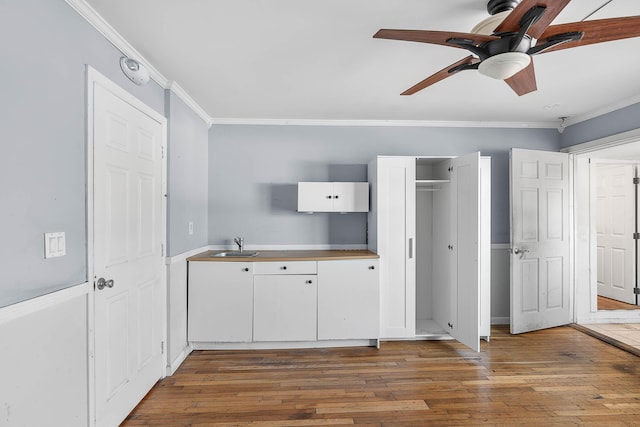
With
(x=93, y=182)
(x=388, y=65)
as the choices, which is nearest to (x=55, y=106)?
(x=93, y=182)

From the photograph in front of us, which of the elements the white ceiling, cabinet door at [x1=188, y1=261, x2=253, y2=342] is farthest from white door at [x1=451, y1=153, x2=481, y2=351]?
cabinet door at [x1=188, y1=261, x2=253, y2=342]

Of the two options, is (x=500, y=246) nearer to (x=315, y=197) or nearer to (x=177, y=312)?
(x=315, y=197)

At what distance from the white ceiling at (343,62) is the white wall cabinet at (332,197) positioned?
799 mm

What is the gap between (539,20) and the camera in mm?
1278

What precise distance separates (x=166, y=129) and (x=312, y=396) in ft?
7.82

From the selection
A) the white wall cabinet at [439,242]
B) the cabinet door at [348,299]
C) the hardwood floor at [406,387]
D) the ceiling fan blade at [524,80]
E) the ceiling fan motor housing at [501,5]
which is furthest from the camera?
the cabinet door at [348,299]

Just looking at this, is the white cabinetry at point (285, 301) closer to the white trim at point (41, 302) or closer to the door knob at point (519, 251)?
the white trim at point (41, 302)

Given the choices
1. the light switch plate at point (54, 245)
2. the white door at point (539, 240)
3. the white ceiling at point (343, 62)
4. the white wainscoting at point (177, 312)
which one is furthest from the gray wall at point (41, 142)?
the white door at point (539, 240)

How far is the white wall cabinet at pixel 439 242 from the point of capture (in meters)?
2.97

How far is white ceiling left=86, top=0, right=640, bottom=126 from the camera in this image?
1.72m

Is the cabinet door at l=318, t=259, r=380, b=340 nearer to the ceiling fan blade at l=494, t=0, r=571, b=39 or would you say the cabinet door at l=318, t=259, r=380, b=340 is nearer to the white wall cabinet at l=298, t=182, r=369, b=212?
the white wall cabinet at l=298, t=182, r=369, b=212

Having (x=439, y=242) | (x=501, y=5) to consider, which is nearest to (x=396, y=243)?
(x=439, y=242)

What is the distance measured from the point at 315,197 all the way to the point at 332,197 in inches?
7.3

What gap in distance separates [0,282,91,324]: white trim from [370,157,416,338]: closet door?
2441 mm
